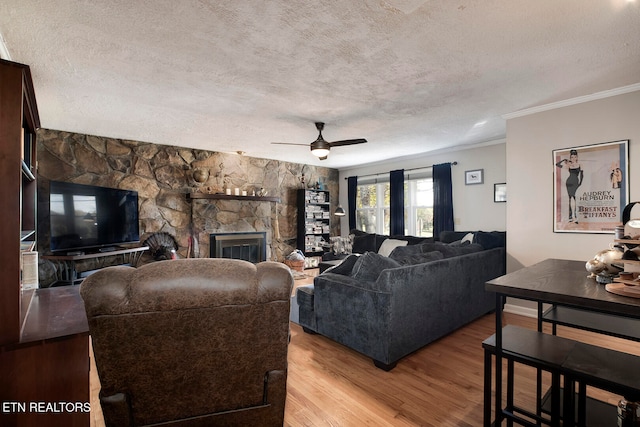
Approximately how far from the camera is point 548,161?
11.0 feet

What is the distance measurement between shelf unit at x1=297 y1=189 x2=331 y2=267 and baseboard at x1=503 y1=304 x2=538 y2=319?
413 cm

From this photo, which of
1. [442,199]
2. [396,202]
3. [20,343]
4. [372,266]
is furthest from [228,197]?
[20,343]

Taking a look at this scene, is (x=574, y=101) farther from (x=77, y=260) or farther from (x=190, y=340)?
(x=77, y=260)

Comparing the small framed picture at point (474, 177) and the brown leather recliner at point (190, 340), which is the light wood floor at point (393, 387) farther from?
the small framed picture at point (474, 177)

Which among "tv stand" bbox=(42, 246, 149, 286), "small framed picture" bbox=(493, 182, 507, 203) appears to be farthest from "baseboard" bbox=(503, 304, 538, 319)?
"tv stand" bbox=(42, 246, 149, 286)

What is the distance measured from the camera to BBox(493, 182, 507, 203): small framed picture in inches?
195

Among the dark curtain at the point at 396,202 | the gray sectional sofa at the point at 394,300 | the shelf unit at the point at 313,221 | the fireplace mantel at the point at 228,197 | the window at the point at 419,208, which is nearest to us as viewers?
the gray sectional sofa at the point at 394,300

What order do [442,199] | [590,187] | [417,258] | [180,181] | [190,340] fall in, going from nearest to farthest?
[190,340] → [417,258] → [590,187] → [180,181] → [442,199]

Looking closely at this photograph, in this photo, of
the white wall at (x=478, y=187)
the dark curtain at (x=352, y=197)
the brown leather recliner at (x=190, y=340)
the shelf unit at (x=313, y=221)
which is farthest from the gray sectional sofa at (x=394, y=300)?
the dark curtain at (x=352, y=197)

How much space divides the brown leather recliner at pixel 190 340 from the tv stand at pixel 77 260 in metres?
3.62

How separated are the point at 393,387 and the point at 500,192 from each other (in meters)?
4.15

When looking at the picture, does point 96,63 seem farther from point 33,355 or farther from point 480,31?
point 480,31

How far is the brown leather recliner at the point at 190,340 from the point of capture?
0.89 m

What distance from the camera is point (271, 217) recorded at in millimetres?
6508
